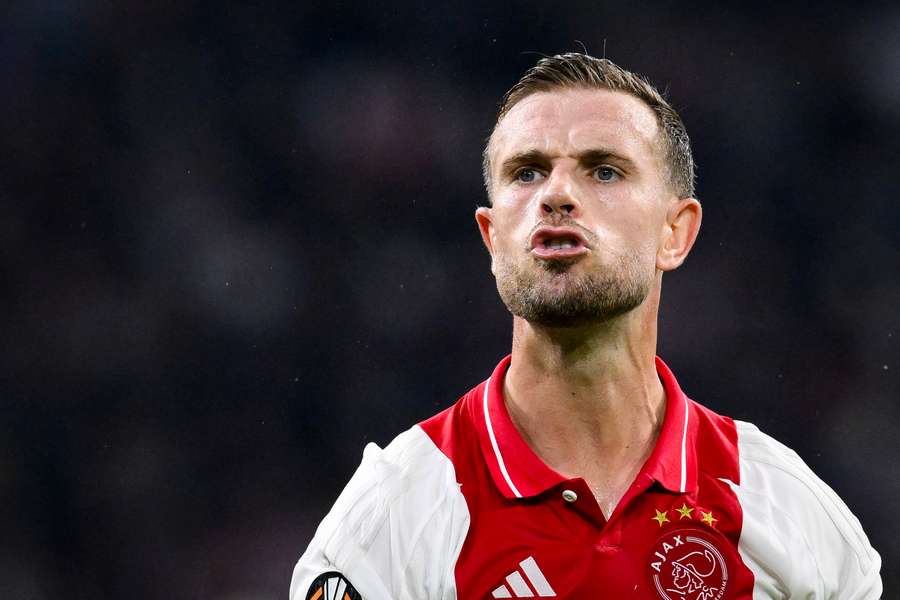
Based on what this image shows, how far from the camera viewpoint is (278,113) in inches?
207

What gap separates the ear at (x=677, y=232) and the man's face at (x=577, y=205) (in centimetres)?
3

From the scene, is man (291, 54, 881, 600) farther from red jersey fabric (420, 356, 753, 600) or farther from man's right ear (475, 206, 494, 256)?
man's right ear (475, 206, 494, 256)

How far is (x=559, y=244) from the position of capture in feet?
8.10

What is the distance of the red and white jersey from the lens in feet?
7.98

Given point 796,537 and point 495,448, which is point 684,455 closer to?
point 796,537

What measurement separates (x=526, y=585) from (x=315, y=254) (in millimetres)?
2941

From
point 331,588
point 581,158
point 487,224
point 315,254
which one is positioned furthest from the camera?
point 315,254

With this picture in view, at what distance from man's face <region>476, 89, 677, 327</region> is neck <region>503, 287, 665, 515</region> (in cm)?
10

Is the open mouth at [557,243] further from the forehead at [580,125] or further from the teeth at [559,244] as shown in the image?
the forehead at [580,125]

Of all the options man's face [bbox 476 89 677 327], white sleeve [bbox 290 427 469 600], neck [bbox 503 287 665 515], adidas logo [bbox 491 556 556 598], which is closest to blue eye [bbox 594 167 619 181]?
man's face [bbox 476 89 677 327]

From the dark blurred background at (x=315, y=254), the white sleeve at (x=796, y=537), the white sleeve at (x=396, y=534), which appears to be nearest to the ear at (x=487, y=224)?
the white sleeve at (x=396, y=534)

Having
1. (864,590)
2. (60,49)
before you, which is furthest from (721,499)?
(60,49)

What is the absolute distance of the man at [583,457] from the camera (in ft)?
8.04

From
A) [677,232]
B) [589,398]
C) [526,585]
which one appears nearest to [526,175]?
[677,232]
